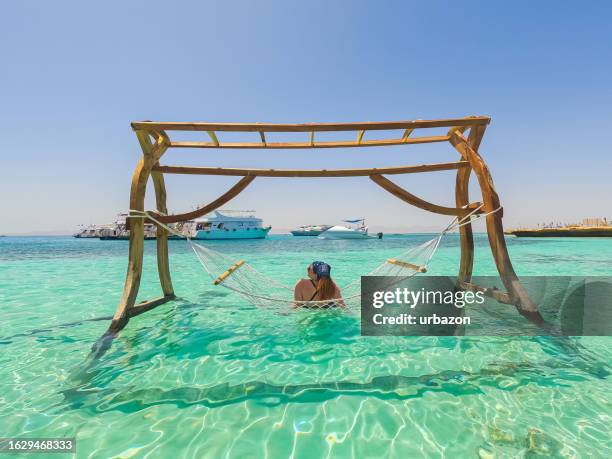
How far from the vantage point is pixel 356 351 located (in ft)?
12.4

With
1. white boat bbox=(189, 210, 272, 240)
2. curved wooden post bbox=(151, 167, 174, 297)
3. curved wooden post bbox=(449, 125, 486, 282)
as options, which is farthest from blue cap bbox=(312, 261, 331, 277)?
white boat bbox=(189, 210, 272, 240)

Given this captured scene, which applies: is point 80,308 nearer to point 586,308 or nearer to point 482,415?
point 482,415

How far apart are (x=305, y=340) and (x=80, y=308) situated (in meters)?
5.45

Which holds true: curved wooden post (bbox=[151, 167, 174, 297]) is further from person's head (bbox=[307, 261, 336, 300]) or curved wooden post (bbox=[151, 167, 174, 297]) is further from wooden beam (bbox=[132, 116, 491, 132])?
person's head (bbox=[307, 261, 336, 300])

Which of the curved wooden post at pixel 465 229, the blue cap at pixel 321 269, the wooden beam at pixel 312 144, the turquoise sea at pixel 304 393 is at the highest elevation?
the wooden beam at pixel 312 144

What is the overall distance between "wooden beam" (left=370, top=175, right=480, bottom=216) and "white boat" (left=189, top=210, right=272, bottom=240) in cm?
5424

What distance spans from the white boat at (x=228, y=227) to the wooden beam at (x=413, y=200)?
54244 mm

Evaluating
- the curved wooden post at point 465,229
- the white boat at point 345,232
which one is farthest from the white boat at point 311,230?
the curved wooden post at point 465,229

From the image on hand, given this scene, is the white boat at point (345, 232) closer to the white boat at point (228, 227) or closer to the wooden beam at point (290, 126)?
the white boat at point (228, 227)

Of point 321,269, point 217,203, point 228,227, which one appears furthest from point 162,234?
point 228,227

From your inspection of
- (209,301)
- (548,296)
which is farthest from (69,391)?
(548,296)

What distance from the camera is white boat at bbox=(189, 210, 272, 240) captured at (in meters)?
56.8

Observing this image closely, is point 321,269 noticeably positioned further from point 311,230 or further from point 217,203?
point 311,230

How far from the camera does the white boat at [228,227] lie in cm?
5675
